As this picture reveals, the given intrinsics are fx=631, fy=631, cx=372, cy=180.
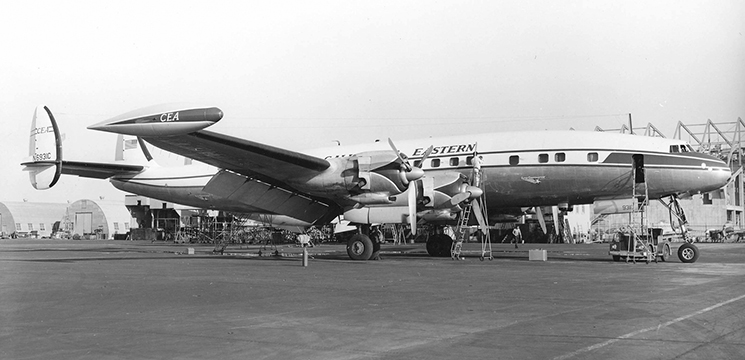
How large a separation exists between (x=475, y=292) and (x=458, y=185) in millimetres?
10202

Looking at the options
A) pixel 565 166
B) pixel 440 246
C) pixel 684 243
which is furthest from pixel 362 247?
pixel 684 243

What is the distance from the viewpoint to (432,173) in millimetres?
21922

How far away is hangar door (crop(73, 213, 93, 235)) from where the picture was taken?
7738 cm

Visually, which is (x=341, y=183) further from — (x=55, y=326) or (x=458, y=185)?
(x=55, y=326)

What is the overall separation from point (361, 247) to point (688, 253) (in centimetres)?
991

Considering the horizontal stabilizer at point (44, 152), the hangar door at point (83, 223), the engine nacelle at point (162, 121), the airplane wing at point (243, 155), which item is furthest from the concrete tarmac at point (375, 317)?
the hangar door at point (83, 223)

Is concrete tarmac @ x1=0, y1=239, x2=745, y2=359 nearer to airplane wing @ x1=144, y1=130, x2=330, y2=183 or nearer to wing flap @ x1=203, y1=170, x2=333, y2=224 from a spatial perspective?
airplane wing @ x1=144, y1=130, x2=330, y2=183

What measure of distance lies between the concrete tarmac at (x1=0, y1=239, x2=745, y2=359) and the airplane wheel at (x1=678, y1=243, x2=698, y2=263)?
5786 mm

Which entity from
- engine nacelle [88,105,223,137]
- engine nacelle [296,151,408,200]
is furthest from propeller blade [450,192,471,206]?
engine nacelle [88,105,223,137]

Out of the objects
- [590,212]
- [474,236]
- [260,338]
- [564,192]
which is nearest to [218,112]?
[260,338]

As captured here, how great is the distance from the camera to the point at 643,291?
10.4m

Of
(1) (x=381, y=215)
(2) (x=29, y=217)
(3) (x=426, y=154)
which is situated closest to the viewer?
(1) (x=381, y=215)

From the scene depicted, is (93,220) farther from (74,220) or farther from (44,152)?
(44,152)

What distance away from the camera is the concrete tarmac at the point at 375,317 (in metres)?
5.79
